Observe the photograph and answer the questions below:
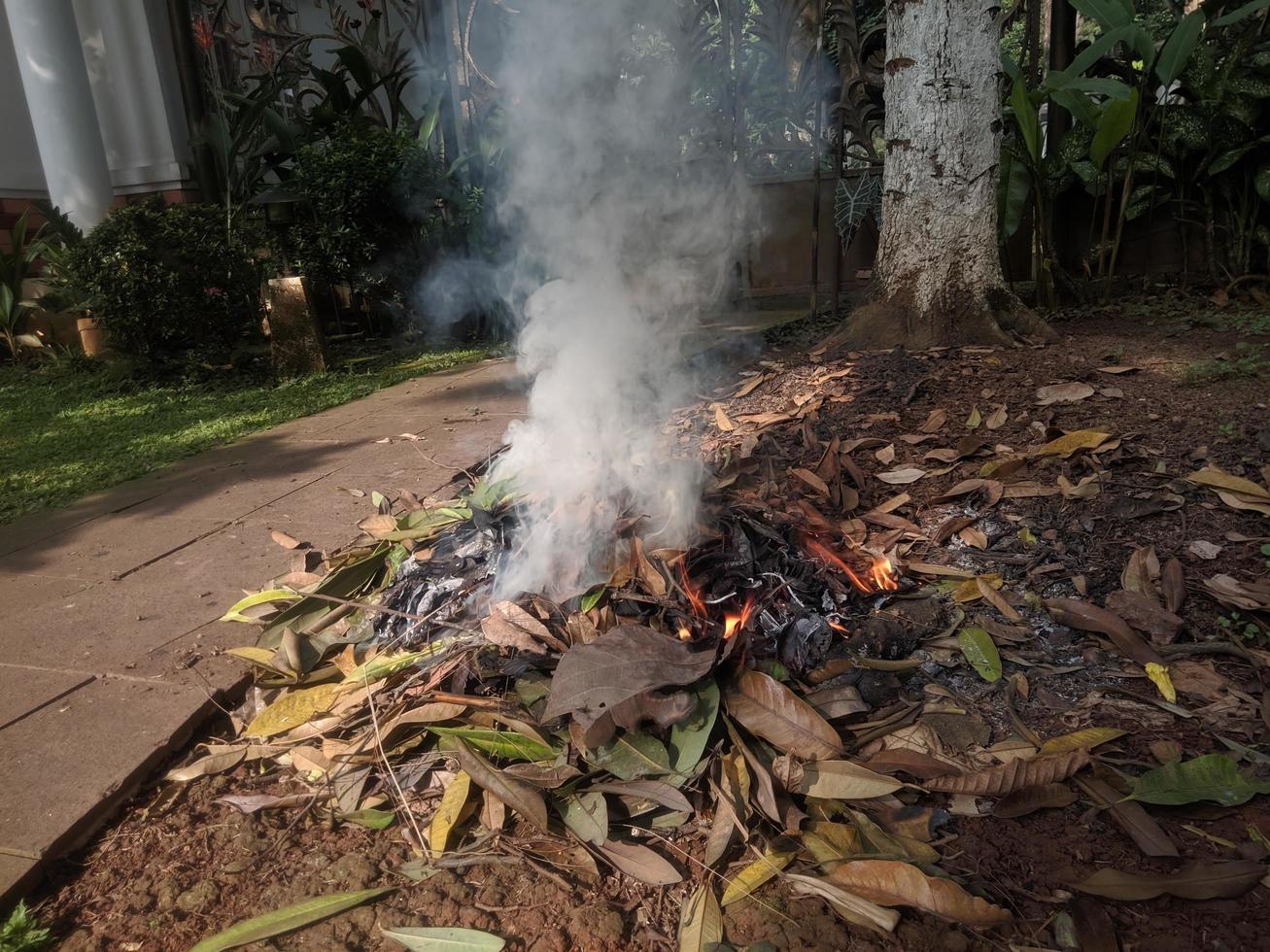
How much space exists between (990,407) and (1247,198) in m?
2.91

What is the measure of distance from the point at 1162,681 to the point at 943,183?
2640 mm

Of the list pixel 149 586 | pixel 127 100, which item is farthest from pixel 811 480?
pixel 127 100

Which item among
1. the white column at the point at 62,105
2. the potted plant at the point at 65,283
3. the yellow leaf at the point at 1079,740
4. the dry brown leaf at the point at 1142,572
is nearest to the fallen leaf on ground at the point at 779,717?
the yellow leaf at the point at 1079,740

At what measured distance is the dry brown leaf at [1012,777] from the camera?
5.37 ft

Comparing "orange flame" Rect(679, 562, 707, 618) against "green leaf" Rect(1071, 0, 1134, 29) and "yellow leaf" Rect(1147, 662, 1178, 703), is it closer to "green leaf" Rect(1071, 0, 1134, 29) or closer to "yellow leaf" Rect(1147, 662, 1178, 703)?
"yellow leaf" Rect(1147, 662, 1178, 703)

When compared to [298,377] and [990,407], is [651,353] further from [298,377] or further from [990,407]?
[298,377]

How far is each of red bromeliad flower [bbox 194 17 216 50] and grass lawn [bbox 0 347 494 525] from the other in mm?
4091

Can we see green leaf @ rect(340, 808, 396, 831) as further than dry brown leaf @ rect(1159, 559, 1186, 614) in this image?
No

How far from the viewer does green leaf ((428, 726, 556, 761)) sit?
6.07 ft

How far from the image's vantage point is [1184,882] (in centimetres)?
138

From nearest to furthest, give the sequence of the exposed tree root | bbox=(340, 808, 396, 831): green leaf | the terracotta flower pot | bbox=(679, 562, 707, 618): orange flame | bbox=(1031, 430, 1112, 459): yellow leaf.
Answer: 1. bbox=(340, 808, 396, 831): green leaf
2. bbox=(679, 562, 707, 618): orange flame
3. bbox=(1031, 430, 1112, 459): yellow leaf
4. the exposed tree root
5. the terracotta flower pot

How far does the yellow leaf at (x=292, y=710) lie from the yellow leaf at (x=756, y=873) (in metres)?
1.17

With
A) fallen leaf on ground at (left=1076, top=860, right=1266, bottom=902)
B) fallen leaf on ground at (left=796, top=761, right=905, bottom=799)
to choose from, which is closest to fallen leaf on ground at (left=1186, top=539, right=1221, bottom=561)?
fallen leaf on ground at (left=1076, top=860, right=1266, bottom=902)

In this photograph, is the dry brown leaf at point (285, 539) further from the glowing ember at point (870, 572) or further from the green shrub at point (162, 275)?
the green shrub at point (162, 275)
